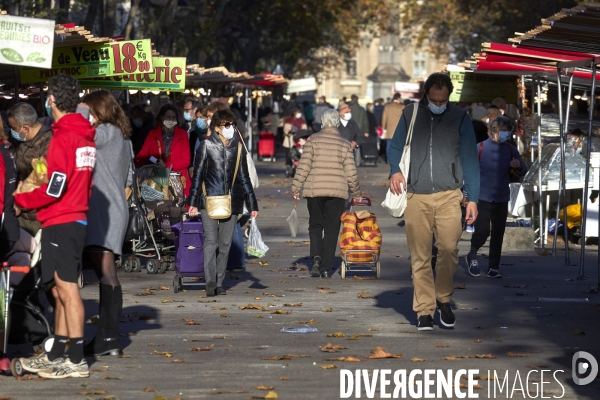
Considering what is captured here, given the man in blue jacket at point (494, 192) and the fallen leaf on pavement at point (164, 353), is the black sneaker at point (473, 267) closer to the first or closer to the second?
the man in blue jacket at point (494, 192)

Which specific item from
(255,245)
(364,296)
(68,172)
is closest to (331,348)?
(68,172)

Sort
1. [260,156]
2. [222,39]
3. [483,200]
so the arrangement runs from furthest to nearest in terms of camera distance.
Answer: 1. [222,39]
2. [260,156]
3. [483,200]

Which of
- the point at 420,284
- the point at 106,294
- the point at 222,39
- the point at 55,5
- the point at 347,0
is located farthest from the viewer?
the point at 222,39

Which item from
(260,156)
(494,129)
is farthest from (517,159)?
(260,156)

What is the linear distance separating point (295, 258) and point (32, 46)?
20.6 feet

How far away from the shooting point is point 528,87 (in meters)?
22.2

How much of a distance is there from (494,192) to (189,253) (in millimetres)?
3441

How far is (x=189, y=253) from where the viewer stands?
12680mm

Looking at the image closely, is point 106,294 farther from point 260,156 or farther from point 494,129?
point 260,156

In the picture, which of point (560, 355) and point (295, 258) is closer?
point (560, 355)

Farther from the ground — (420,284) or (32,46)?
(32,46)

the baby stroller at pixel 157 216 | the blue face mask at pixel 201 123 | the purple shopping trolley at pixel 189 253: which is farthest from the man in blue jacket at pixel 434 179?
the blue face mask at pixel 201 123

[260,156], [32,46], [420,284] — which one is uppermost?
[32,46]

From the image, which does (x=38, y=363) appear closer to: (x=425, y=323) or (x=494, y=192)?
(x=425, y=323)
